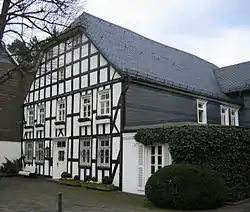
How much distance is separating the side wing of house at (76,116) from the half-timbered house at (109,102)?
48mm

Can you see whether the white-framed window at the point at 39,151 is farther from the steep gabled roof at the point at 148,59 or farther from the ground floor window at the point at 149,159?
the ground floor window at the point at 149,159

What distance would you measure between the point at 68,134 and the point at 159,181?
32.8 feet

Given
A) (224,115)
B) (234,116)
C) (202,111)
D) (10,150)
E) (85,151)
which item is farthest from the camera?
(10,150)

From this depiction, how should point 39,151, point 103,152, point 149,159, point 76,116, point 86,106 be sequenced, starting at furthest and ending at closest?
point 39,151 < point 76,116 < point 86,106 < point 103,152 < point 149,159

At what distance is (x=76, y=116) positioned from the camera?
20453mm

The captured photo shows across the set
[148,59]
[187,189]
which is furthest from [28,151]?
[187,189]

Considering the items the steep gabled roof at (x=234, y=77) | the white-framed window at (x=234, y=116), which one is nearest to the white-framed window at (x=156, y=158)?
the white-framed window at (x=234, y=116)

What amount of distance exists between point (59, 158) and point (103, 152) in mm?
4585

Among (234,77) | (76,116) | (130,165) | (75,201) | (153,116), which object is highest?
(234,77)

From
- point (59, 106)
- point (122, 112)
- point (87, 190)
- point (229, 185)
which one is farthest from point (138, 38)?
point (229, 185)

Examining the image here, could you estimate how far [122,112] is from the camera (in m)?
17.2

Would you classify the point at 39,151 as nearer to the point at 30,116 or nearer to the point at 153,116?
the point at 30,116

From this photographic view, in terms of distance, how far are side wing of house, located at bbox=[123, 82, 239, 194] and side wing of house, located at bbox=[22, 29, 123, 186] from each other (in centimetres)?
72

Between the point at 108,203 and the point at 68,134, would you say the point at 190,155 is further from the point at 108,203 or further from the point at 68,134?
the point at 68,134
